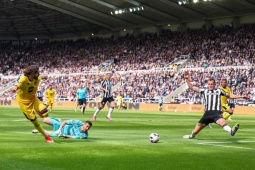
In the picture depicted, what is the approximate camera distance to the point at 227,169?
9844 millimetres

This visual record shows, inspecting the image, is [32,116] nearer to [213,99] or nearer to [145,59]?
[213,99]

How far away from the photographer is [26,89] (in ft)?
45.9

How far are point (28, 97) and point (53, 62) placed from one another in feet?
234

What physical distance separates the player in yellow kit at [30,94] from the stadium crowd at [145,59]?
36.3 m

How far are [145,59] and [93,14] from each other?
1070 cm

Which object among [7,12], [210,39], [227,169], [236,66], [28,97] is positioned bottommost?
[227,169]

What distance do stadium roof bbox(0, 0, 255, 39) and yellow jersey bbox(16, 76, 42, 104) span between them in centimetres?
4765

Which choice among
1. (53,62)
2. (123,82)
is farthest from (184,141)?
(53,62)

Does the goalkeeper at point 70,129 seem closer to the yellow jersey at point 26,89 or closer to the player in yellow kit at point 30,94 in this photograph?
the player in yellow kit at point 30,94

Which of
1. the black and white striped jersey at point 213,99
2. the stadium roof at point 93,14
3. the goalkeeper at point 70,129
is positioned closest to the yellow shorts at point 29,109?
the goalkeeper at point 70,129

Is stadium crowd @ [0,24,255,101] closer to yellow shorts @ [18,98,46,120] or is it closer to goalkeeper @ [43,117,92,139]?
goalkeeper @ [43,117,92,139]

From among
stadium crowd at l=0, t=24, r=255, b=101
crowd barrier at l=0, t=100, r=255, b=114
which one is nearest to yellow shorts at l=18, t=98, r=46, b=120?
crowd barrier at l=0, t=100, r=255, b=114

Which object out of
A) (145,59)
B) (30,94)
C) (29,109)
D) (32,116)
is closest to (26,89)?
(30,94)

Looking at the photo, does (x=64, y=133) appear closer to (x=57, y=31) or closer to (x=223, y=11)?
(x=223, y=11)
